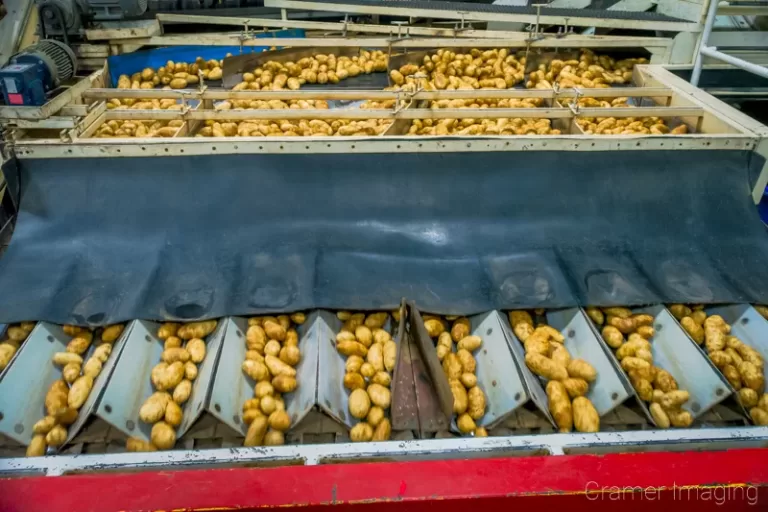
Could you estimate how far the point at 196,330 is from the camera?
211 cm

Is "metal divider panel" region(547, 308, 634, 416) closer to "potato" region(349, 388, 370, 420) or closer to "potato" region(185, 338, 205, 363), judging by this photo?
"potato" region(349, 388, 370, 420)

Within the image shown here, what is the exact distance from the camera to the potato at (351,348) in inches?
80.9

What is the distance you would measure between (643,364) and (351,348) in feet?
3.62

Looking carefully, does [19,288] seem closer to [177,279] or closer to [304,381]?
[177,279]

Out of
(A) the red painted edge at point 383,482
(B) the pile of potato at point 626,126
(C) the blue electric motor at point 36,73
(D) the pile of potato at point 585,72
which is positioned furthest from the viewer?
(D) the pile of potato at point 585,72

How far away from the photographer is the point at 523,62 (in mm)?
4027

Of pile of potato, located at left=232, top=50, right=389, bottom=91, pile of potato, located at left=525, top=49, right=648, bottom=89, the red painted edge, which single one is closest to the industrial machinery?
the red painted edge

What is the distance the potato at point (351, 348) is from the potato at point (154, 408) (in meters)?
0.65

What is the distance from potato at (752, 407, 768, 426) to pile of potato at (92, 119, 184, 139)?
9.01 feet

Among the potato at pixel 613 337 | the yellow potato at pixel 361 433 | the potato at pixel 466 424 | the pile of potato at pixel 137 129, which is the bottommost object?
the potato at pixel 466 424

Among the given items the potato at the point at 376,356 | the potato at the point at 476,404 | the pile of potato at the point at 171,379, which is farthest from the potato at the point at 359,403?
the pile of potato at the point at 171,379

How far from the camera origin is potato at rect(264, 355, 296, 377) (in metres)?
1.97

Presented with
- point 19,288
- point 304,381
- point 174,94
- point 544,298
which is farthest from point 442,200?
point 19,288

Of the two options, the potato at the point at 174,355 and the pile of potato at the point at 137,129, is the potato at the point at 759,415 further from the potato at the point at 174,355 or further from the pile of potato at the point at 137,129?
the pile of potato at the point at 137,129
